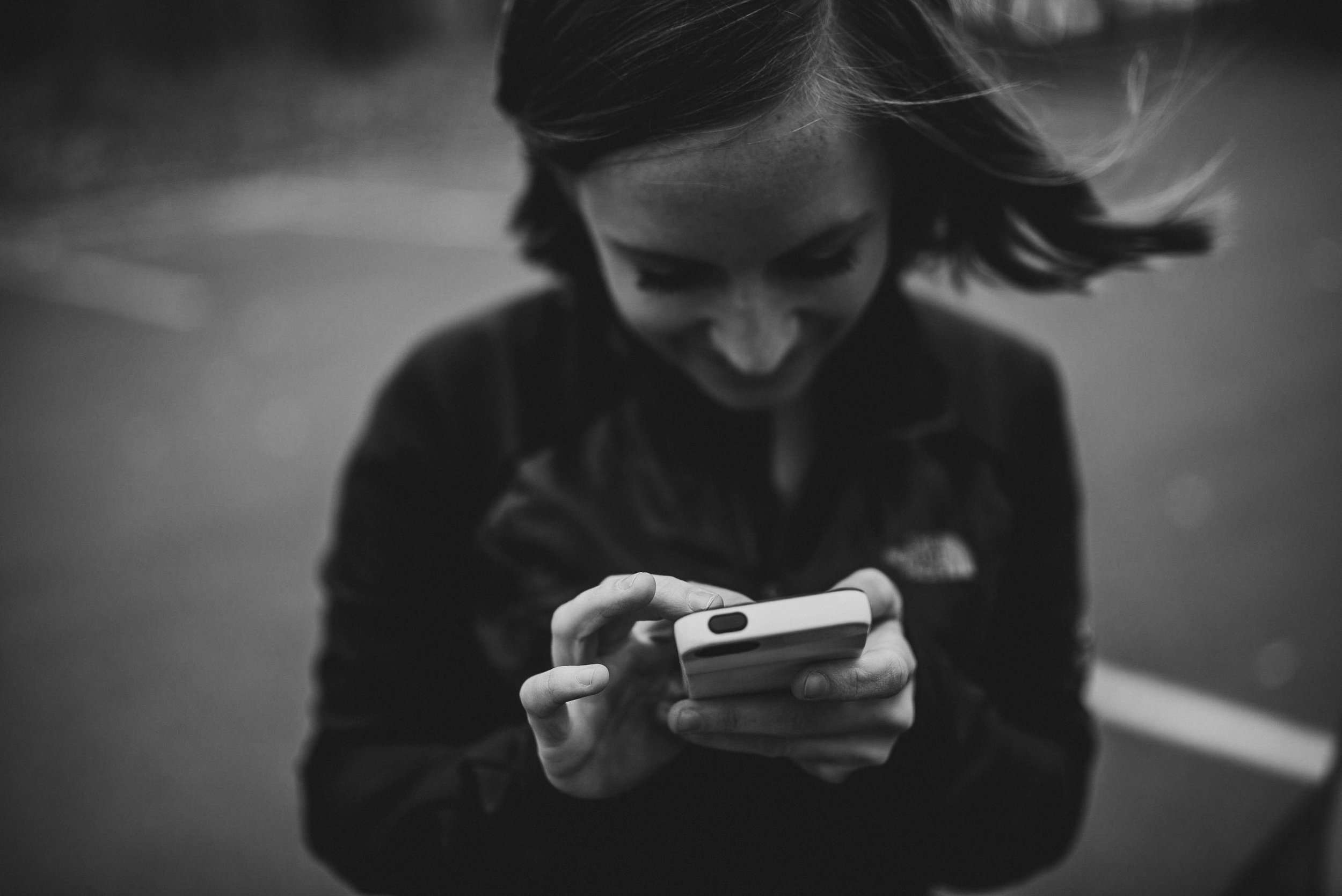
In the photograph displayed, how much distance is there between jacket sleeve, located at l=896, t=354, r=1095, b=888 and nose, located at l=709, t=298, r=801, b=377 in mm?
493

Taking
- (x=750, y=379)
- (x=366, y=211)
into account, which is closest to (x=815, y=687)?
(x=750, y=379)

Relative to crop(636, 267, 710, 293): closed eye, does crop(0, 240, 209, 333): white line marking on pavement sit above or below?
above

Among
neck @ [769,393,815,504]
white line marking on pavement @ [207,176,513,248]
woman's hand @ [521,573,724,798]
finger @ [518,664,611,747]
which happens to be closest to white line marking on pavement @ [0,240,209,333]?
white line marking on pavement @ [207,176,513,248]

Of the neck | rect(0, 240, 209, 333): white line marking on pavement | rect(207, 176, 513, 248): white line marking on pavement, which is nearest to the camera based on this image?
the neck

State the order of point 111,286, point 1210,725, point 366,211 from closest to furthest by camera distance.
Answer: point 1210,725, point 111,286, point 366,211

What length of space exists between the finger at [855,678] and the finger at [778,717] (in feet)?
0.11

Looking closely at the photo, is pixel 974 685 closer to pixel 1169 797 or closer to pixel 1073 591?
pixel 1073 591

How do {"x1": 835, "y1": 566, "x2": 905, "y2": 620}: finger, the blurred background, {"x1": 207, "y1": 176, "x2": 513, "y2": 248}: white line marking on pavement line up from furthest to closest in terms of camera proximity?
{"x1": 207, "y1": 176, "x2": 513, "y2": 248}: white line marking on pavement < the blurred background < {"x1": 835, "y1": 566, "x2": 905, "y2": 620}: finger

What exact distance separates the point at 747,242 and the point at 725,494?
44 cm

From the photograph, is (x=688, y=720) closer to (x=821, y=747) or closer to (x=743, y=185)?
(x=821, y=747)

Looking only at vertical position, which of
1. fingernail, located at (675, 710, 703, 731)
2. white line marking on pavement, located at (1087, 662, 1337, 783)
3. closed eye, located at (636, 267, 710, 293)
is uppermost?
A: closed eye, located at (636, 267, 710, 293)

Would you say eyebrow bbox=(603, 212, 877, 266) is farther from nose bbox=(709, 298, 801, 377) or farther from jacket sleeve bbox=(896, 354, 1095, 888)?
jacket sleeve bbox=(896, 354, 1095, 888)

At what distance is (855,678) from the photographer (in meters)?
1.02

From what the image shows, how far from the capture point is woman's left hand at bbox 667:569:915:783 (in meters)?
1.02
